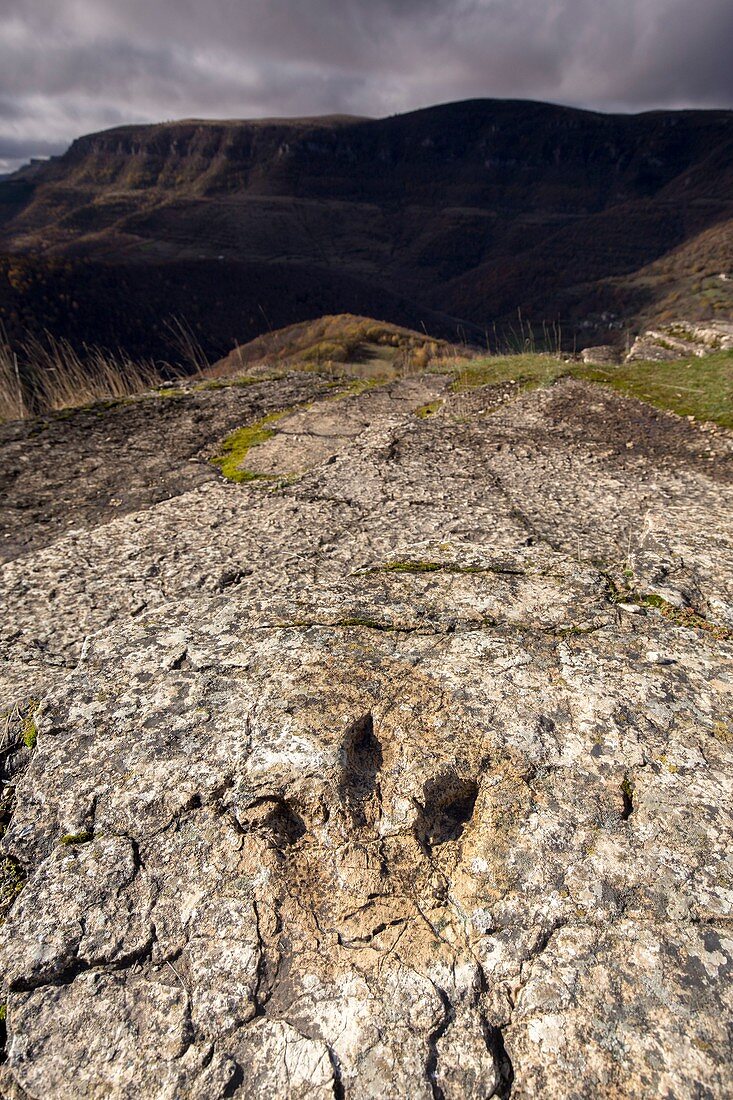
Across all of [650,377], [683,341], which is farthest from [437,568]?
[683,341]

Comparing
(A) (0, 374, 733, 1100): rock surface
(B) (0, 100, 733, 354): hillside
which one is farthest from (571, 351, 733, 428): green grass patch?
(B) (0, 100, 733, 354): hillside

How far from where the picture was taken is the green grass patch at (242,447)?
306 centimetres

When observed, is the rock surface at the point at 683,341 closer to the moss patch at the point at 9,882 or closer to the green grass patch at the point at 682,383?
the green grass patch at the point at 682,383

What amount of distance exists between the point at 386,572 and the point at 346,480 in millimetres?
949

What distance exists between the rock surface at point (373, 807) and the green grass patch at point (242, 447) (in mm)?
617

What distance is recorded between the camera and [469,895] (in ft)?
3.86

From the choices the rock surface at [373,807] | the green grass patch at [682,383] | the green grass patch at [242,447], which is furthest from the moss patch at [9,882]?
the green grass patch at [682,383]

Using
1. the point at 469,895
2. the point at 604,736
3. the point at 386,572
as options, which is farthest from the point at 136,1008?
the point at 386,572

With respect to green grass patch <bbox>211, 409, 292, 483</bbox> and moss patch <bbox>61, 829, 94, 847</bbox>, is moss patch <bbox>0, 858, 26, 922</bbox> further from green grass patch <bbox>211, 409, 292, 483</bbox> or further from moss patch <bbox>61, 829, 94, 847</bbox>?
green grass patch <bbox>211, 409, 292, 483</bbox>

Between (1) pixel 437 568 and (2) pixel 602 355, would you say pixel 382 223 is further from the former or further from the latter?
(1) pixel 437 568

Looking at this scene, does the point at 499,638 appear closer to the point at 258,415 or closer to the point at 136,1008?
the point at 136,1008

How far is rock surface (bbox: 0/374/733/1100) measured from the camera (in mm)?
971

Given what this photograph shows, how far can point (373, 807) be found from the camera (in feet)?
4.42

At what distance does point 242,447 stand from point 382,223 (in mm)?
118911
